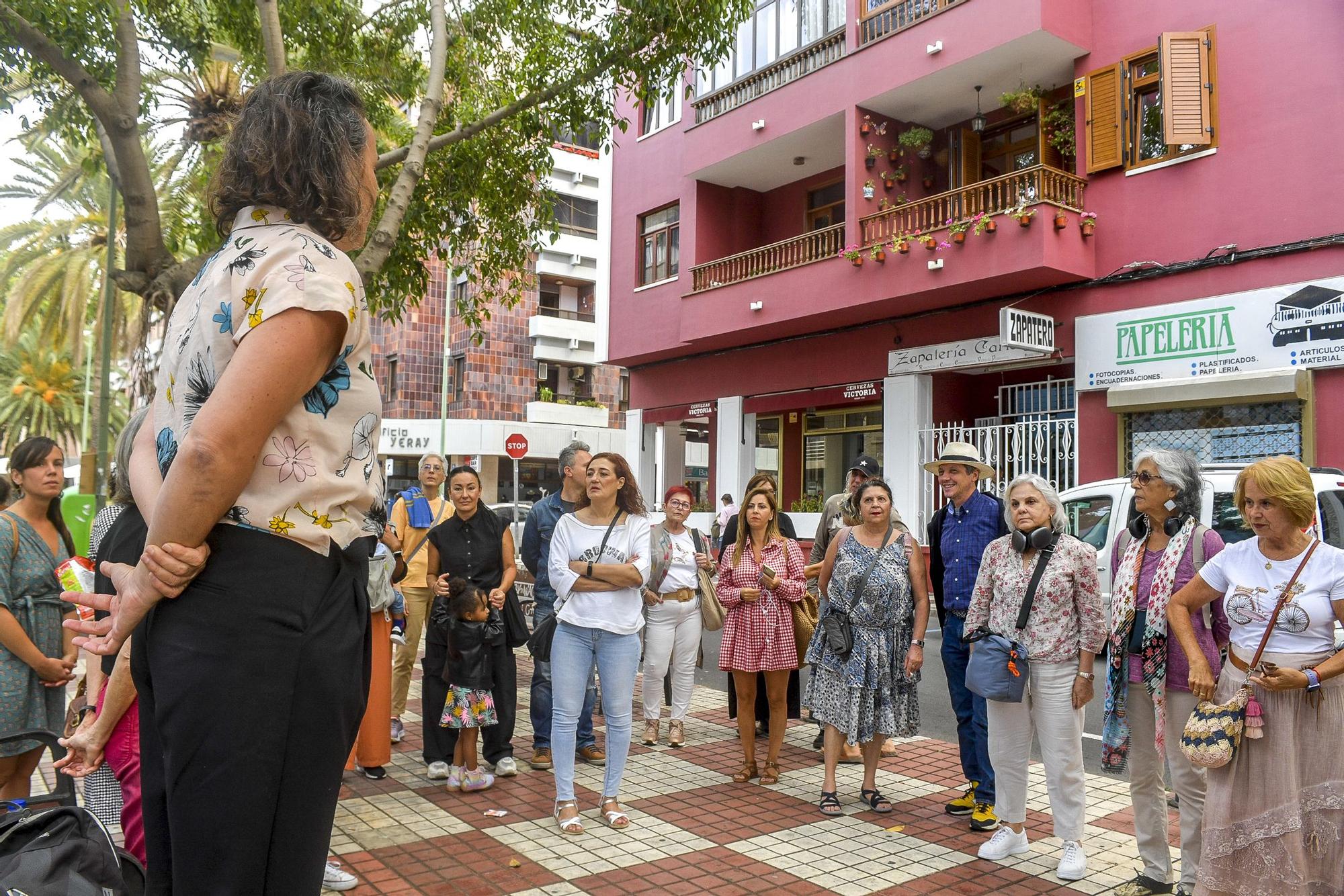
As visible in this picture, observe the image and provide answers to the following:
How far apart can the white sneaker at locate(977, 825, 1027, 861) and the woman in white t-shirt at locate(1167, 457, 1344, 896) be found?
118 cm

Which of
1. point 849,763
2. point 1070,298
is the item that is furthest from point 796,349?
point 849,763

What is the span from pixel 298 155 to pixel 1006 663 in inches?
168

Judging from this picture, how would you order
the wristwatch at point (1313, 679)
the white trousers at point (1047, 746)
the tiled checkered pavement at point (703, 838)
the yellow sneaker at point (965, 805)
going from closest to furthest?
1. the wristwatch at point (1313, 679)
2. the tiled checkered pavement at point (703, 838)
3. the white trousers at point (1047, 746)
4. the yellow sneaker at point (965, 805)

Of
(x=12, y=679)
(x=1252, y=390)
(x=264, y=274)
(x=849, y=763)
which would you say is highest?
(x=1252, y=390)

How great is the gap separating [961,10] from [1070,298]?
14.9ft

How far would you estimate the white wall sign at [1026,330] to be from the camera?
47.6 ft

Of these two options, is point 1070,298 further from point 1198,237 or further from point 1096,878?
point 1096,878

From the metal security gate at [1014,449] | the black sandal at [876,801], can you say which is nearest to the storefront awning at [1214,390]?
the metal security gate at [1014,449]

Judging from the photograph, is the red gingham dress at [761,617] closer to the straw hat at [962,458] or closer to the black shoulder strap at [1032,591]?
the straw hat at [962,458]

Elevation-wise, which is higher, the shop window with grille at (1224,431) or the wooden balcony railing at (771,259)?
the wooden balcony railing at (771,259)

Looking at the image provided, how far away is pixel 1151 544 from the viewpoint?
4.77 meters

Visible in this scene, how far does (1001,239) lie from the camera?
14.6 meters

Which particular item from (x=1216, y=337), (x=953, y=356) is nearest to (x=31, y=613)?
(x=1216, y=337)

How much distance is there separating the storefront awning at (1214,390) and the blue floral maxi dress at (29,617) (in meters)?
12.9
